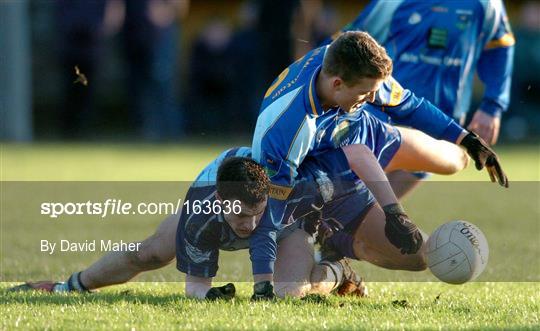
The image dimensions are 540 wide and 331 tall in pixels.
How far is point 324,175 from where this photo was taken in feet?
Answer: 20.5

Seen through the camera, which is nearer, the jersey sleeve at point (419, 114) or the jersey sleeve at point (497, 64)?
the jersey sleeve at point (419, 114)

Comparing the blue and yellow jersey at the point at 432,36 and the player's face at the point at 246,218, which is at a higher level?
the blue and yellow jersey at the point at 432,36

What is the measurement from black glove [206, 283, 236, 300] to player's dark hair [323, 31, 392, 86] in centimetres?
118

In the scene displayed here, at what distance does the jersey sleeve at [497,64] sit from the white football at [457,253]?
2.08 metres

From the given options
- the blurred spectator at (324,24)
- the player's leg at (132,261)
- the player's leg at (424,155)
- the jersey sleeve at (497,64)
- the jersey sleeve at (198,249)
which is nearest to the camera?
the jersey sleeve at (198,249)

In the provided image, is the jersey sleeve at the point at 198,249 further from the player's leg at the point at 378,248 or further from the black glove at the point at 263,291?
the player's leg at the point at 378,248

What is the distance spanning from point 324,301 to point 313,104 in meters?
1.00

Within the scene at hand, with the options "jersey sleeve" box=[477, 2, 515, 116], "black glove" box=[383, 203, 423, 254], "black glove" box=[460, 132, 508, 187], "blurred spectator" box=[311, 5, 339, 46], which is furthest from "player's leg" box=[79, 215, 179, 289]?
"blurred spectator" box=[311, 5, 339, 46]

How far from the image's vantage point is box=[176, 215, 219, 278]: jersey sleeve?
5.75m

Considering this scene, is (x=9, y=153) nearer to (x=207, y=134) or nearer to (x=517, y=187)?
(x=207, y=134)

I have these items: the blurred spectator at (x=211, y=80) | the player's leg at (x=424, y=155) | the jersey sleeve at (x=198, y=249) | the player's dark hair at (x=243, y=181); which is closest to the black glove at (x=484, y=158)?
the player's leg at (x=424, y=155)

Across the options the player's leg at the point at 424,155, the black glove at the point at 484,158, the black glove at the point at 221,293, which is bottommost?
the black glove at the point at 221,293

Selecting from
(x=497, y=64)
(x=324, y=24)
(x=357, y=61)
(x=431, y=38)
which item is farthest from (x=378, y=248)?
(x=324, y=24)

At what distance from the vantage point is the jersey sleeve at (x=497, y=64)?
25.7 feet
